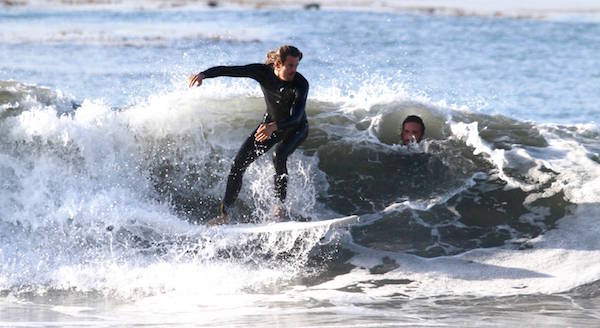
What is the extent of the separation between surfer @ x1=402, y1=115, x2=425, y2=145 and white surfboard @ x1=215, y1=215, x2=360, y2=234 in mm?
2364

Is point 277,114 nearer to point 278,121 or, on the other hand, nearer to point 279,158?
point 278,121

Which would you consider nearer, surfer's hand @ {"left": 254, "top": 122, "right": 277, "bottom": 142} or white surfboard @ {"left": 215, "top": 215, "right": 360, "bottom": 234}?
white surfboard @ {"left": 215, "top": 215, "right": 360, "bottom": 234}

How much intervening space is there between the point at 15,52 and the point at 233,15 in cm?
905

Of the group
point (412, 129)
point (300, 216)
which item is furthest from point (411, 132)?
point (300, 216)

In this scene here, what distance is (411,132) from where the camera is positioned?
11570mm

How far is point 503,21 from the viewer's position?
28828mm

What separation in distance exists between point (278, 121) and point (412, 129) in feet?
8.16

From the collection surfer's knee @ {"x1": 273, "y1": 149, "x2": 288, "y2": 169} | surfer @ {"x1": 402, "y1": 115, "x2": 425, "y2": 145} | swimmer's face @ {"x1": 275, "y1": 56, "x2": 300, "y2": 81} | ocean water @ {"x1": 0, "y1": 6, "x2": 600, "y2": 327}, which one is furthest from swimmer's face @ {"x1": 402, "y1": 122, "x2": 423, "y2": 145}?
swimmer's face @ {"x1": 275, "y1": 56, "x2": 300, "y2": 81}

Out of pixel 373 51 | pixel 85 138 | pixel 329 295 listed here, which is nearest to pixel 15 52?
pixel 373 51

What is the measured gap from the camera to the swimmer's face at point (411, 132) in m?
11.5

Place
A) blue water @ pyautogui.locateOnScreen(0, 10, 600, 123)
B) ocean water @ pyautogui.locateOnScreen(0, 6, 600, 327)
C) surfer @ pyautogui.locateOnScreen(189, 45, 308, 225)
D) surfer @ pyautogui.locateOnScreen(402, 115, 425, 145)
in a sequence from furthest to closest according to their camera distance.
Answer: blue water @ pyautogui.locateOnScreen(0, 10, 600, 123)
surfer @ pyautogui.locateOnScreen(402, 115, 425, 145)
surfer @ pyautogui.locateOnScreen(189, 45, 308, 225)
ocean water @ pyautogui.locateOnScreen(0, 6, 600, 327)

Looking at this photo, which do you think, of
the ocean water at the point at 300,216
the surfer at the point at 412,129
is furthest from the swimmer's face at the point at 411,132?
the ocean water at the point at 300,216

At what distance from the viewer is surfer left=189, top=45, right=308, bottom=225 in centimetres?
929

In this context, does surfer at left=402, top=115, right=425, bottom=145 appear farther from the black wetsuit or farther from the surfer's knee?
the surfer's knee
